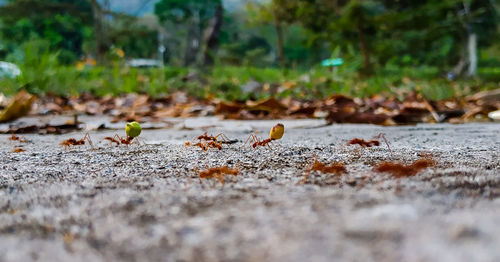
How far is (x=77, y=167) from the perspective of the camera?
2.54ft

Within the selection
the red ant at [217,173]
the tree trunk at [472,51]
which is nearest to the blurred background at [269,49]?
the tree trunk at [472,51]

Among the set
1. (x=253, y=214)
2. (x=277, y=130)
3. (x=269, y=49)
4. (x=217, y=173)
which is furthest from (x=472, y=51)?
(x=269, y=49)

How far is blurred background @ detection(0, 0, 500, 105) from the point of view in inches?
147

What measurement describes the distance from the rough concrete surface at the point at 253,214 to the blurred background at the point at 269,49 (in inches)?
104

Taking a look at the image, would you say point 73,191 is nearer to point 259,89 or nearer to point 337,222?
point 337,222

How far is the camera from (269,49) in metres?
35.4

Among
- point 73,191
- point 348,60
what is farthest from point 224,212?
point 348,60

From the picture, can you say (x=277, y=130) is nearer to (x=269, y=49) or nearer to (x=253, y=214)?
(x=253, y=214)

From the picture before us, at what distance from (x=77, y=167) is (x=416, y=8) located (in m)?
11.1

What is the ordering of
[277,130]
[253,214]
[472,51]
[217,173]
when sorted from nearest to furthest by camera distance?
[253,214], [217,173], [277,130], [472,51]

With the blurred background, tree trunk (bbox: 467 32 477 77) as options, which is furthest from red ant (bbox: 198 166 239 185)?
tree trunk (bbox: 467 32 477 77)

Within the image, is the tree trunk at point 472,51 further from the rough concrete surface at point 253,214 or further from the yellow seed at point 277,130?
the rough concrete surface at point 253,214

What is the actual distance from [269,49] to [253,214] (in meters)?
35.7

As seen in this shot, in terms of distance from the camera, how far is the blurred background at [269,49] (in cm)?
373
